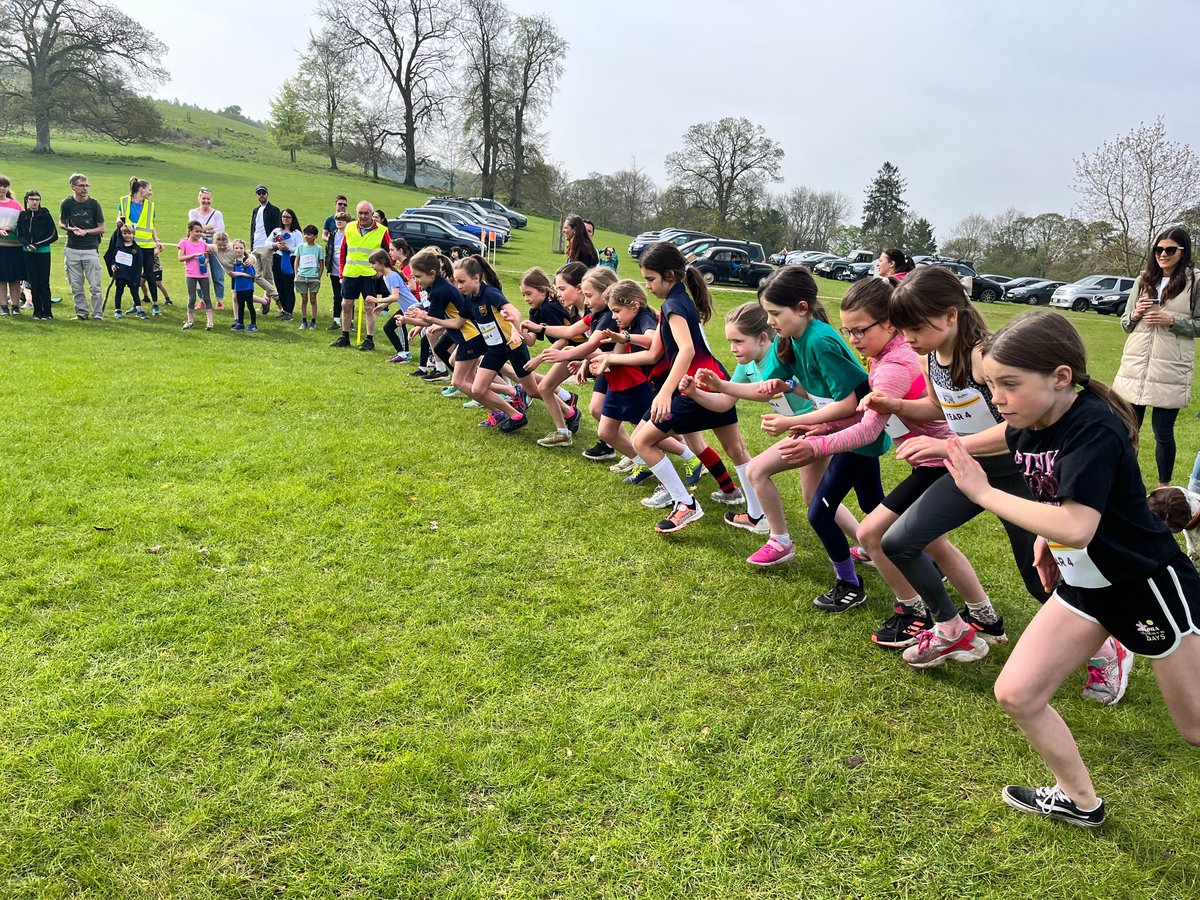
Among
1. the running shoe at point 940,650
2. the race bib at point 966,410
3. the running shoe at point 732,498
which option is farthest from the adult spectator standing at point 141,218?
the running shoe at point 940,650

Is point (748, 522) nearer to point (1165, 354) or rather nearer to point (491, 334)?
point (491, 334)

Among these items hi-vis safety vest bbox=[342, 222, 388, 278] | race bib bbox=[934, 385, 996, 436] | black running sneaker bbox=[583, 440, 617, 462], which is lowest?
black running sneaker bbox=[583, 440, 617, 462]

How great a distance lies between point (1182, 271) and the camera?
5727mm

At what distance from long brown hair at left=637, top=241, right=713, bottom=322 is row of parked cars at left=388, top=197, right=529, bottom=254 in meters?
13.1

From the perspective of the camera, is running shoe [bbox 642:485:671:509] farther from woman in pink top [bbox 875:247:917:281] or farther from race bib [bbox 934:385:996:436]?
woman in pink top [bbox 875:247:917:281]

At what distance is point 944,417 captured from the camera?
11.0 feet

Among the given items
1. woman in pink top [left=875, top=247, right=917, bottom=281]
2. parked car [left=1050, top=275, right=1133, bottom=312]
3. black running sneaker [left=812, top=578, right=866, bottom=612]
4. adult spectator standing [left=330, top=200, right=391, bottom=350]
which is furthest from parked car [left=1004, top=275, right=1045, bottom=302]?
black running sneaker [left=812, top=578, right=866, bottom=612]

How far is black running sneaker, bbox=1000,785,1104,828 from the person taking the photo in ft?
8.31

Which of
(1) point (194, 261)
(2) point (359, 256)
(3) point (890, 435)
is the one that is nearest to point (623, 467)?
(3) point (890, 435)

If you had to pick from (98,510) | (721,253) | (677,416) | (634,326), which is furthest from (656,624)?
(721,253)

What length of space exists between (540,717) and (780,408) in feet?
8.15

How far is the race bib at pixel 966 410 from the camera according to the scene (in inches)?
124

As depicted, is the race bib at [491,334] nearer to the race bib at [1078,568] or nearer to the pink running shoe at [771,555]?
the pink running shoe at [771,555]

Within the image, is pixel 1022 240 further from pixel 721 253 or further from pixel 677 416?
pixel 677 416
